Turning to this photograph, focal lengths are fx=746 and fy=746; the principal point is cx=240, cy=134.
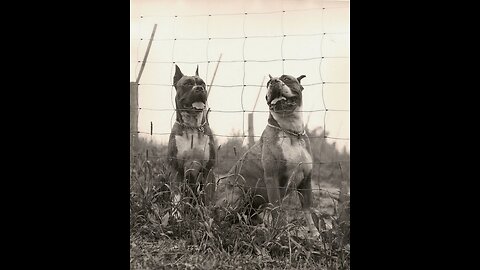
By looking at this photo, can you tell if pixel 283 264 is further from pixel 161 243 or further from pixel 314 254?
pixel 161 243

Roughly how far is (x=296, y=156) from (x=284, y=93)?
31 cm

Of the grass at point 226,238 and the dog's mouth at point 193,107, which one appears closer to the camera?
the grass at point 226,238

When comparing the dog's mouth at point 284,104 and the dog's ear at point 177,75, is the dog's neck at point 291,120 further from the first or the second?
the dog's ear at point 177,75

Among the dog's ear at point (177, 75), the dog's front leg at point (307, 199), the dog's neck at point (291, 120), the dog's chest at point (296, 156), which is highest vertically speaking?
the dog's ear at point (177, 75)

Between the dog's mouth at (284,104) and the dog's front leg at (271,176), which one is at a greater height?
the dog's mouth at (284,104)

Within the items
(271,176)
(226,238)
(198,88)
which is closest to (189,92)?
(198,88)

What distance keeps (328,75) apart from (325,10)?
31 cm

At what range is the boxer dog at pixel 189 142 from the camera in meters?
3.62

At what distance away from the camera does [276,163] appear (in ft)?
11.8

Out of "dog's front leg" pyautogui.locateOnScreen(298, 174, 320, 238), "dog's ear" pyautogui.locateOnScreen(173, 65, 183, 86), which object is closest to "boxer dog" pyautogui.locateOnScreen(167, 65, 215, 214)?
"dog's ear" pyautogui.locateOnScreen(173, 65, 183, 86)

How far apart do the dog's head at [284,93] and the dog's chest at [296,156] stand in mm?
149

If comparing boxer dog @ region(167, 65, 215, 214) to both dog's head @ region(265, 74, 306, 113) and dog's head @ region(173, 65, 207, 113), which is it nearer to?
dog's head @ region(173, 65, 207, 113)

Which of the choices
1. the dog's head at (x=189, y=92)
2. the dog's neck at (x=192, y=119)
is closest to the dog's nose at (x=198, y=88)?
the dog's head at (x=189, y=92)

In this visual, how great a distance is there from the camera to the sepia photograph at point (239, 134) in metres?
3.54
